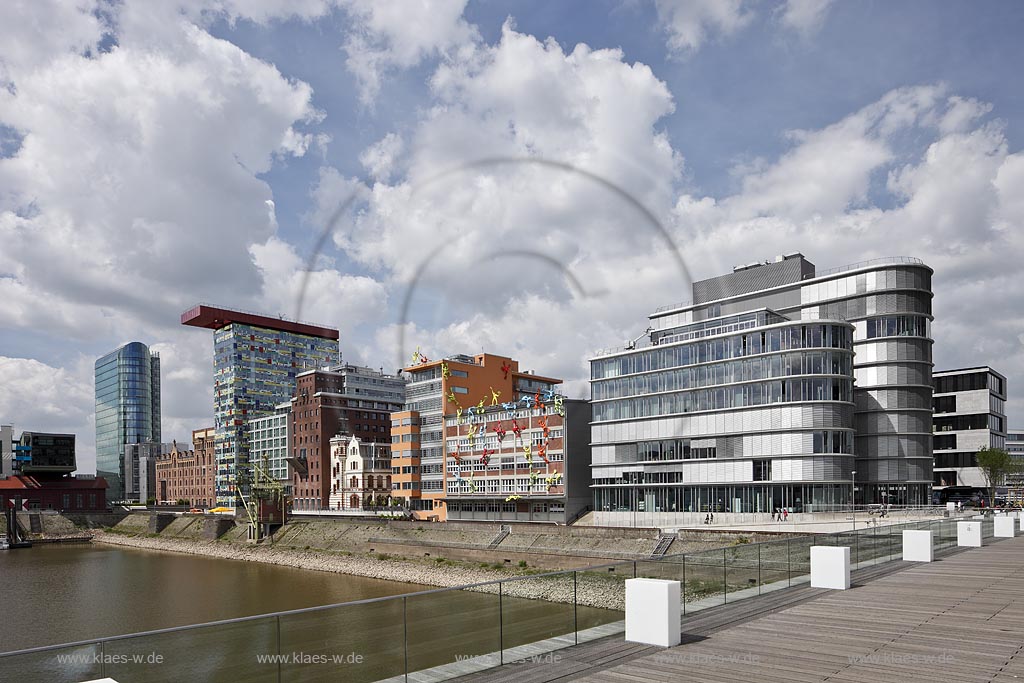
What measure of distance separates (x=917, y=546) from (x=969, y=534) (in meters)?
9.58

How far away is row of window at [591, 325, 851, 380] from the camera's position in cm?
9075

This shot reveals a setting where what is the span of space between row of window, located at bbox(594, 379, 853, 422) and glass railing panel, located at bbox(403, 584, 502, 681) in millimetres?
81028

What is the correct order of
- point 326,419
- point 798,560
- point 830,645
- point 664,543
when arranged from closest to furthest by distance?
point 830,645
point 798,560
point 664,543
point 326,419

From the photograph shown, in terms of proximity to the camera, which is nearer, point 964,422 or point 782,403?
point 782,403

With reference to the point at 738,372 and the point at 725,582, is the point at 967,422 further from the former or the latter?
the point at 725,582

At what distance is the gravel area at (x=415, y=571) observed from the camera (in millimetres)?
16947

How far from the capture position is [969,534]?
39844 millimetres

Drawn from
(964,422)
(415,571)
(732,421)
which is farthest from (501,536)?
(964,422)

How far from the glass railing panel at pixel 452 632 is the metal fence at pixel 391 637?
2 cm

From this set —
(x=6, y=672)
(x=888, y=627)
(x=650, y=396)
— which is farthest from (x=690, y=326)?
(x=6, y=672)

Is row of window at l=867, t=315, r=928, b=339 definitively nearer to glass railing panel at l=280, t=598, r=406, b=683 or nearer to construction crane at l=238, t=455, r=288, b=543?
construction crane at l=238, t=455, r=288, b=543

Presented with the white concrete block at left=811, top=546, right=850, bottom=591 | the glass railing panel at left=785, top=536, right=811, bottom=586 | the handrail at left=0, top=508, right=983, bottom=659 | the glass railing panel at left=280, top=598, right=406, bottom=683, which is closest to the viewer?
the handrail at left=0, top=508, right=983, bottom=659

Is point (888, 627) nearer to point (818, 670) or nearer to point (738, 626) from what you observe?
point (738, 626)

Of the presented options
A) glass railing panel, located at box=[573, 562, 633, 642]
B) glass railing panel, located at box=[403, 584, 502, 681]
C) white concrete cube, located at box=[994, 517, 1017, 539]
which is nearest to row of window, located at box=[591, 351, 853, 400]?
white concrete cube, located at box=[994, 517, 1017, 539]
